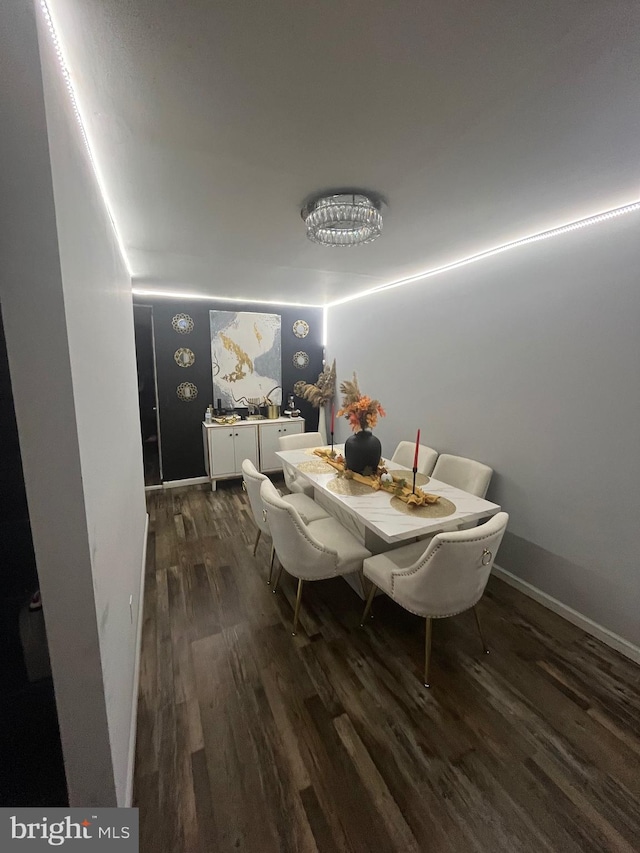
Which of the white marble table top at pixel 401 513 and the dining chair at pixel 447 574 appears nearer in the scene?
the dining chair at pixel 447 574

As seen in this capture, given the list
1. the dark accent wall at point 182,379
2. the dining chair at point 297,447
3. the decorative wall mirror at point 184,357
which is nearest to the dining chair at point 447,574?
the dining chair at point 297,447

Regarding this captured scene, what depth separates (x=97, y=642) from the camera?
0.88 metres

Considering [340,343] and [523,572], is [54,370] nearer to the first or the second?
[523,572]

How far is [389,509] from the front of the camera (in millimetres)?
1942

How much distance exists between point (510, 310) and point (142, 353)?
4.05m

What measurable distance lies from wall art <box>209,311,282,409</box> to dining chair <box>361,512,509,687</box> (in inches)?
132

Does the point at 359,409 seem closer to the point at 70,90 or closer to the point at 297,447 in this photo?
the point at 297,447

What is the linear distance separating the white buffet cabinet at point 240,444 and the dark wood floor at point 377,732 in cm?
206

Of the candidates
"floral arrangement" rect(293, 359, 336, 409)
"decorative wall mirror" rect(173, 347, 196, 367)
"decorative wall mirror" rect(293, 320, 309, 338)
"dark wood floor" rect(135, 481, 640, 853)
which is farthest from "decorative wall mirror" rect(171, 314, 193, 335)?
"dark wood floor" rect(135, 481, 640, 853)

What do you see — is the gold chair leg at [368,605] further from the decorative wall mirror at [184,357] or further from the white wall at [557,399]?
the decorative wall mirror at [184,357]

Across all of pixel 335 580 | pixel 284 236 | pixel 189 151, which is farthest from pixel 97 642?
pixel 284 236

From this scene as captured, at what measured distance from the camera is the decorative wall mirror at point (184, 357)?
412 centimetres

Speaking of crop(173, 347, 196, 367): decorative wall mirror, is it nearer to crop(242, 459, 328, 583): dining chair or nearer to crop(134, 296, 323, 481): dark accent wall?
crop(134, 296, 323, 481): dark accent wall

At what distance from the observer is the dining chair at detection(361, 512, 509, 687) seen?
1.46 m
